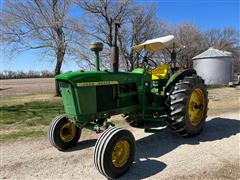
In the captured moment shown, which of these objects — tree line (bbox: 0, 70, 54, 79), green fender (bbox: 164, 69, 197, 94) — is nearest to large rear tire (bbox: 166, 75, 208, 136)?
green fender (bbox: 164, 69, 197, 94)

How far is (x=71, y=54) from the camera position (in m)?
14.7

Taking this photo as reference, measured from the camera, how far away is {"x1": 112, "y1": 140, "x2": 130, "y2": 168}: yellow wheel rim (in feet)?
13.8

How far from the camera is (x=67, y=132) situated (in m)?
5.52

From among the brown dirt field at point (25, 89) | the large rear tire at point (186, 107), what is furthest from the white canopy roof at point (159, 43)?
the brown dirt field at point (25, 89)

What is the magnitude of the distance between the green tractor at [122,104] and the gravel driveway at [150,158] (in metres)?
0.29

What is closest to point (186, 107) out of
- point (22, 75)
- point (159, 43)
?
point (159, 43)

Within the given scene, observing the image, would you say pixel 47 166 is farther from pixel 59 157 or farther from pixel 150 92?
pixel 150 92

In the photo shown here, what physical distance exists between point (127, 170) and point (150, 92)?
2.20m

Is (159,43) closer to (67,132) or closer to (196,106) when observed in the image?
(196,106)

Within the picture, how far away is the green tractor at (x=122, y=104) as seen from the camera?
4.24 metres

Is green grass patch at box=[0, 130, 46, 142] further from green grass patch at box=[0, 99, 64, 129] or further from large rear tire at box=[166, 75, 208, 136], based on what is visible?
large rear tire at box=[166, 75, 208, 136]

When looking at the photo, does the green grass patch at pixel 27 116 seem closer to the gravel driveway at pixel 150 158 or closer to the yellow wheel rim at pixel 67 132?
the gravel driveway at pixel 150 158

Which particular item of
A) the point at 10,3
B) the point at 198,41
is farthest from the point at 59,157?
the point at 198,41

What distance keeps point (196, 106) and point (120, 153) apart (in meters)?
2.63
